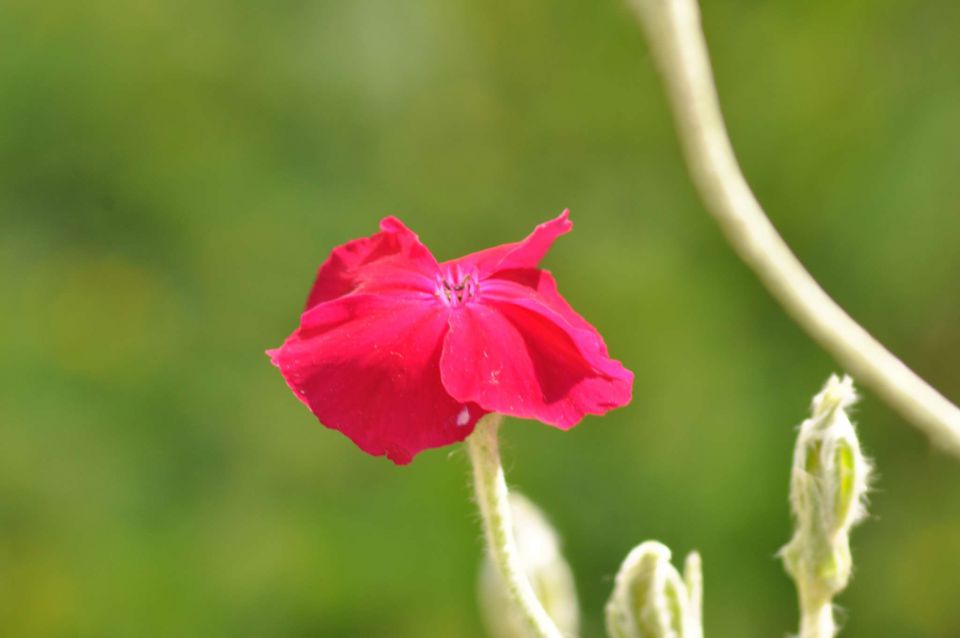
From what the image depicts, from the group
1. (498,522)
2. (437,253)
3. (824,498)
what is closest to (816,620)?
(824,498)

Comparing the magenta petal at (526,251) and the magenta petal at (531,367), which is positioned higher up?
the magenta petal at (526,251)

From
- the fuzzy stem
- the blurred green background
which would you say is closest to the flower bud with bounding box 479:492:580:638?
the fuzzy stem

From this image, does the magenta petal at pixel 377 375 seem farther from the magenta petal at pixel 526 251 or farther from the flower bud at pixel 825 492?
the flower bud at pixel 825 492

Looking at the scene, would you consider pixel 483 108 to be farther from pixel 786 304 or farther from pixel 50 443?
pixel 786 304

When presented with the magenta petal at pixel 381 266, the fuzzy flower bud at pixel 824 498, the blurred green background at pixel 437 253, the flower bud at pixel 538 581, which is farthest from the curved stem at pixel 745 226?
the blurred green background at pixel 437 253

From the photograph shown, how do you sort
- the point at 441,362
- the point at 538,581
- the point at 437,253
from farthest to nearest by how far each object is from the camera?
the point at 437,253
the point at 538,581
the point at 441,362

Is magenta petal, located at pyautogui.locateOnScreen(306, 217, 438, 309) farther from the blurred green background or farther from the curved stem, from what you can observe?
the blurred green background

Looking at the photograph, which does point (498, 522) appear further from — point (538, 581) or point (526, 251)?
point (538, 581)
